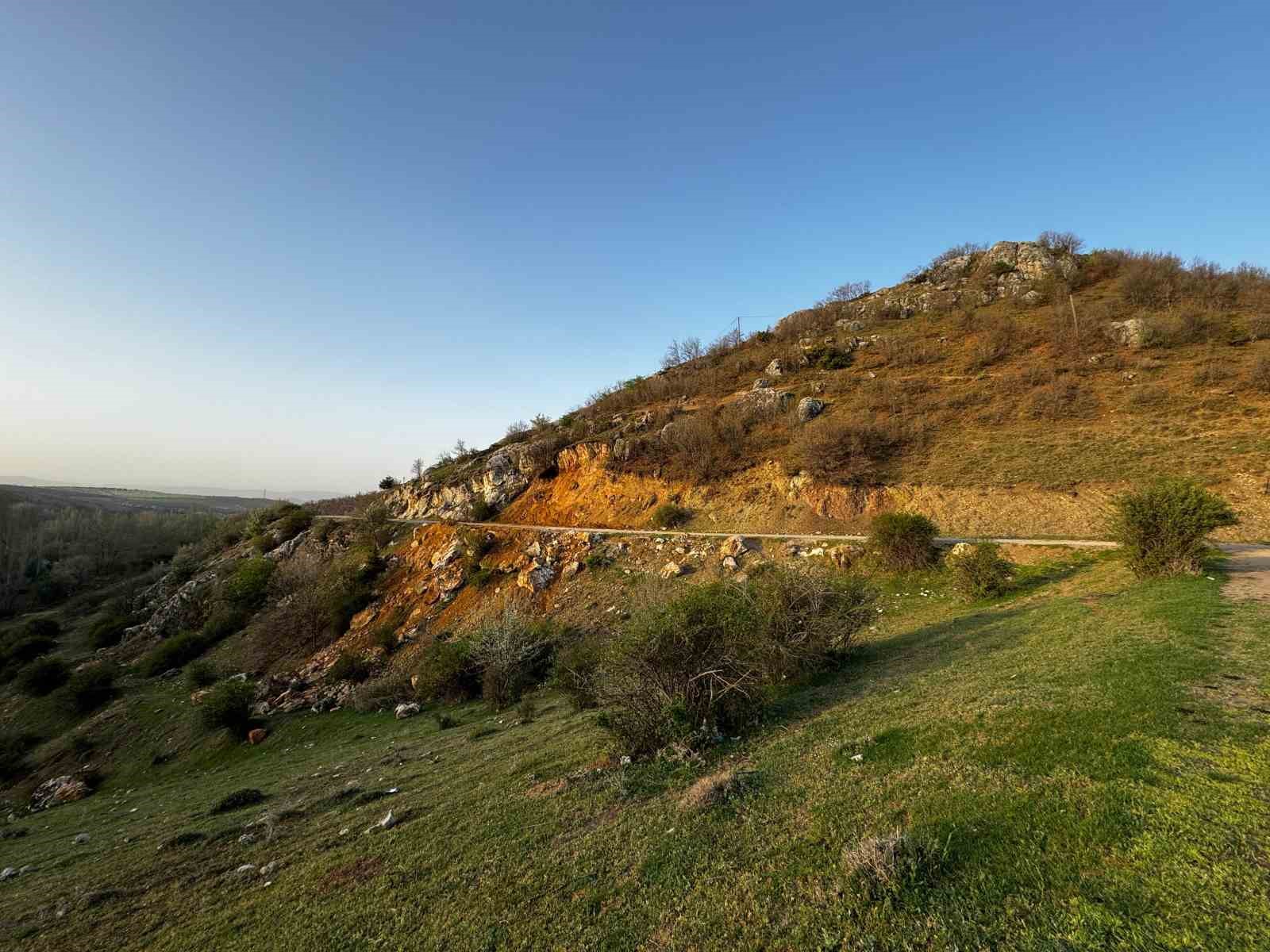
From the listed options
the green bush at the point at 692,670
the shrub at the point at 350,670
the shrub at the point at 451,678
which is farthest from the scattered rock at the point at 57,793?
the green bush at the point at 692,670

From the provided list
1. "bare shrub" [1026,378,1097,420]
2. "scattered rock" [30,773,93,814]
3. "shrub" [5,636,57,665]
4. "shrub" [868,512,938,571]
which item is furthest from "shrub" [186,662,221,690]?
"bare shrub" [1026,378,1097,420]

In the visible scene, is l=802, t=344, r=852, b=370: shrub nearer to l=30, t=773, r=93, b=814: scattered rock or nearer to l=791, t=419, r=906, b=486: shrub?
l=791, t=419, r=906, b=486: shrub

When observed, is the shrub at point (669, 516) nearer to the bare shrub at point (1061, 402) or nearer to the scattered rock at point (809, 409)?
the scattered rock at point (809, 409)

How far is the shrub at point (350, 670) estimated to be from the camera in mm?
23750

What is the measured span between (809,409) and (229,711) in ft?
126

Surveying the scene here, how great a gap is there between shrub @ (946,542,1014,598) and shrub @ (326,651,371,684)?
27247 mm

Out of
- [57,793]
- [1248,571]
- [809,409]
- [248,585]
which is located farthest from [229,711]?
[809,409]

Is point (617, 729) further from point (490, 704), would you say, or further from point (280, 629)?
point (280, 629)

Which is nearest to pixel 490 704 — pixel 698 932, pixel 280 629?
pixel 698 932

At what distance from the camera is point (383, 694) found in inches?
815

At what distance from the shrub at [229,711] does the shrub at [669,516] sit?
22529 millimetres

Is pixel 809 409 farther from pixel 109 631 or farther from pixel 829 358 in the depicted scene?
pixel 109 631

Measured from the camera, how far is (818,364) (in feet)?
155

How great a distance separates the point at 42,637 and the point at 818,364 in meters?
73.2
